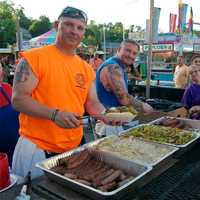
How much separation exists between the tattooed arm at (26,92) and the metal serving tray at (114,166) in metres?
0.34

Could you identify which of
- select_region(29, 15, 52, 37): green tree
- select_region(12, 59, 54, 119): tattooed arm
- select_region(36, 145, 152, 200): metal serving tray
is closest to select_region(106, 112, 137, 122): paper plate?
select_region(36, 145, 152, 200): metal serving tray

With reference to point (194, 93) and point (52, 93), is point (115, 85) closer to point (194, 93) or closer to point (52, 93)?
point (52, 93)

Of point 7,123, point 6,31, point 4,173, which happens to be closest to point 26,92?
point 4,173

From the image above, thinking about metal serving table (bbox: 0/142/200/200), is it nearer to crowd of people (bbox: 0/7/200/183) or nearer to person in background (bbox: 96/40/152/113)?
crowd of people (bbox: 0/7/200/183)

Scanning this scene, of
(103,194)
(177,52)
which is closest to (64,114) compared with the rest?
(103,194)

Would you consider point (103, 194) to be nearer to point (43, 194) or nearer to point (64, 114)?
point (43, 194)

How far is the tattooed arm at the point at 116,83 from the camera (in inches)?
117

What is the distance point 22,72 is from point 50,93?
222 mm

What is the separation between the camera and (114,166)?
1527mm

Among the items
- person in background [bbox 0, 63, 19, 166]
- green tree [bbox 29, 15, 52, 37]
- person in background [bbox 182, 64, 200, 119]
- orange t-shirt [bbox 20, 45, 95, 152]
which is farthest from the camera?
green tree [bbox 29, 15, 52, 37]

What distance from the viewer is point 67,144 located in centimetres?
194

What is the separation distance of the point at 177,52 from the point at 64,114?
1357cm

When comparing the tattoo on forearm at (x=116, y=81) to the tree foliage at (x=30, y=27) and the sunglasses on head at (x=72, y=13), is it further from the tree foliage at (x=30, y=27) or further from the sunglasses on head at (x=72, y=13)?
the tree foliage at (x=30, y=27)

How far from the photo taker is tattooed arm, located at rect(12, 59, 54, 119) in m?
1.72
